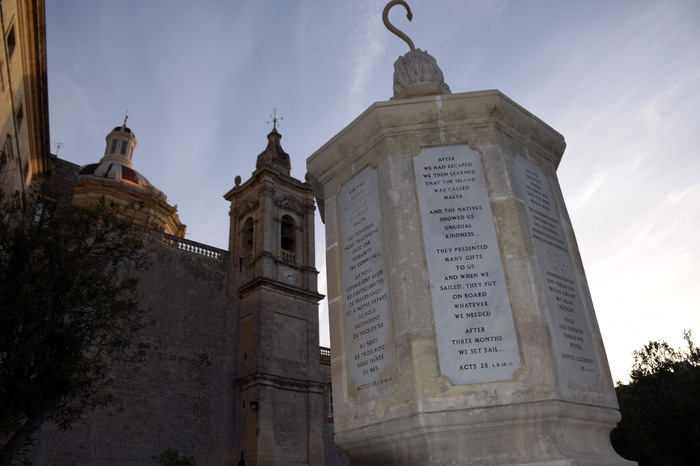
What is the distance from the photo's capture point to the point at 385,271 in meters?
4.76

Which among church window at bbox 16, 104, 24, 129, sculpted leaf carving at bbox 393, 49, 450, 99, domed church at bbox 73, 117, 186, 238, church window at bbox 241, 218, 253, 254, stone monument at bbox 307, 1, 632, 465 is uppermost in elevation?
domed church at bbox 73, 117, 186, 238

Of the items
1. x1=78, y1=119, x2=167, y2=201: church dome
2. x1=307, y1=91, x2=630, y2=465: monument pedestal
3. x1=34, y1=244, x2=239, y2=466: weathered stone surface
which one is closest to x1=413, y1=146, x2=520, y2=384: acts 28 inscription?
x1=307, y1=91, x2=630, y2=465: monument pedestal

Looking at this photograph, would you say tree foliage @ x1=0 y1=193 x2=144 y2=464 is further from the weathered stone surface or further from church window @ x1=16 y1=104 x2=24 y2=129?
the weathered stone surface

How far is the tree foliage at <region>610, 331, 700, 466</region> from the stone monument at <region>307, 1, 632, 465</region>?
696 inches

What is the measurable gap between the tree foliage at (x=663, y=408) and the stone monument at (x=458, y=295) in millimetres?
17667

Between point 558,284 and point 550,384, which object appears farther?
point 558,284

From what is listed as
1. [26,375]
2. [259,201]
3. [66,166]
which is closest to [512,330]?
[26,375]

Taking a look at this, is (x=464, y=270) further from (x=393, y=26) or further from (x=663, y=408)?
(x=663, y=408)

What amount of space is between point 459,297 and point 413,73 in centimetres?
296

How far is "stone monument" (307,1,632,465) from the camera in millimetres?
3873

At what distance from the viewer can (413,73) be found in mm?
5973

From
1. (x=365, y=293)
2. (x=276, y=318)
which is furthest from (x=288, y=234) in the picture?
(x=365, y=293)

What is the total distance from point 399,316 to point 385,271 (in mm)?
544

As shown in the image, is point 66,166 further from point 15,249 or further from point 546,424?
point 546,424
